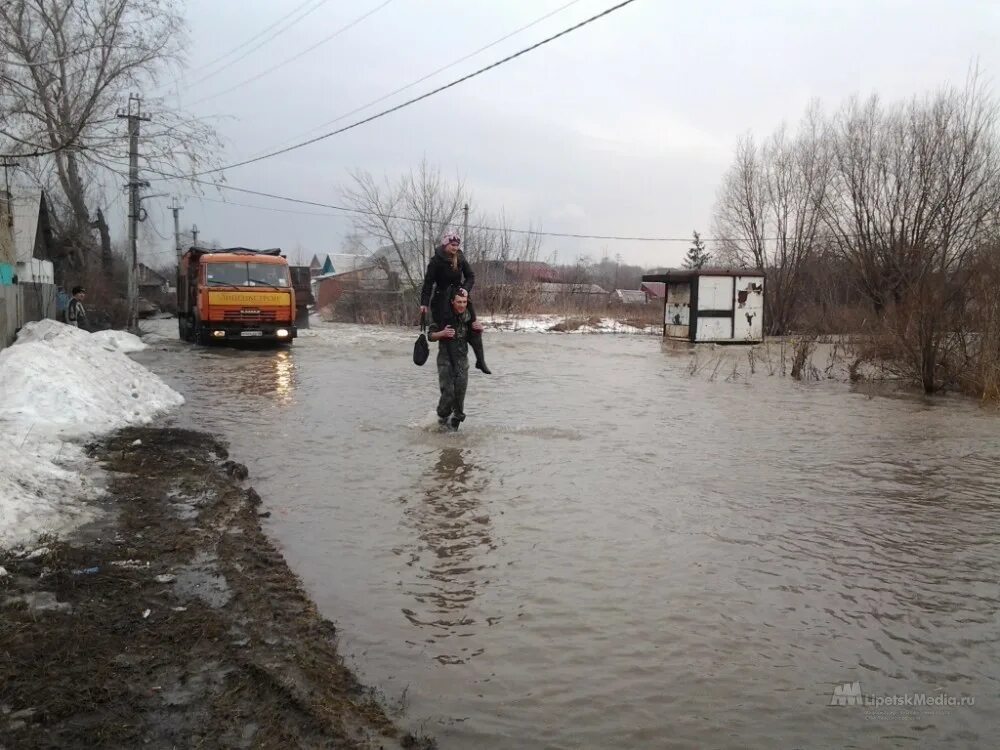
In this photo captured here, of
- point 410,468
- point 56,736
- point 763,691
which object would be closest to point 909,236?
point 410,468

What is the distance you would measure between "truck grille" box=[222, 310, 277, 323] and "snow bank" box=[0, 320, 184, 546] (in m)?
7.39

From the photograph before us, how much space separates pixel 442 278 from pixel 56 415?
13.4ft

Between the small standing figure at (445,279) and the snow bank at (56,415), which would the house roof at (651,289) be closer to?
the small standing figure at (445,279)

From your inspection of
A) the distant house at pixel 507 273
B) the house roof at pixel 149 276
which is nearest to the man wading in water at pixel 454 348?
the distant house at pixel 507 273

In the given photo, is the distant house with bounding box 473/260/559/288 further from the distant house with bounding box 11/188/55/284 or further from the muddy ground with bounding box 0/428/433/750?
the muddy ground with bounding box 0/428/433/750

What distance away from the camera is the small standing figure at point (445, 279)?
8266 mm

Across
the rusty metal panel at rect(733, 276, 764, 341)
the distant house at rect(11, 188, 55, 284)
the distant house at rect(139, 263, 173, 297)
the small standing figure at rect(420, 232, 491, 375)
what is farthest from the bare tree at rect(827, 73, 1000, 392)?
the distant house at rect(139, 263, 173, 297)

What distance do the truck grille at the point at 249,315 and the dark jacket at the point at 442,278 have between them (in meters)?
13.2

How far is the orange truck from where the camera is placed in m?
20.0

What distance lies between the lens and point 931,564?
15.8 feet

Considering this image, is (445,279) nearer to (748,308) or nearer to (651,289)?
(748,308)

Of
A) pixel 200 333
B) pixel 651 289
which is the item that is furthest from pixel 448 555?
pixel 651 289

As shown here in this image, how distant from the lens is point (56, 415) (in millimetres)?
7469

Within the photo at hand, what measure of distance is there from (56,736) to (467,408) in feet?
26.6
